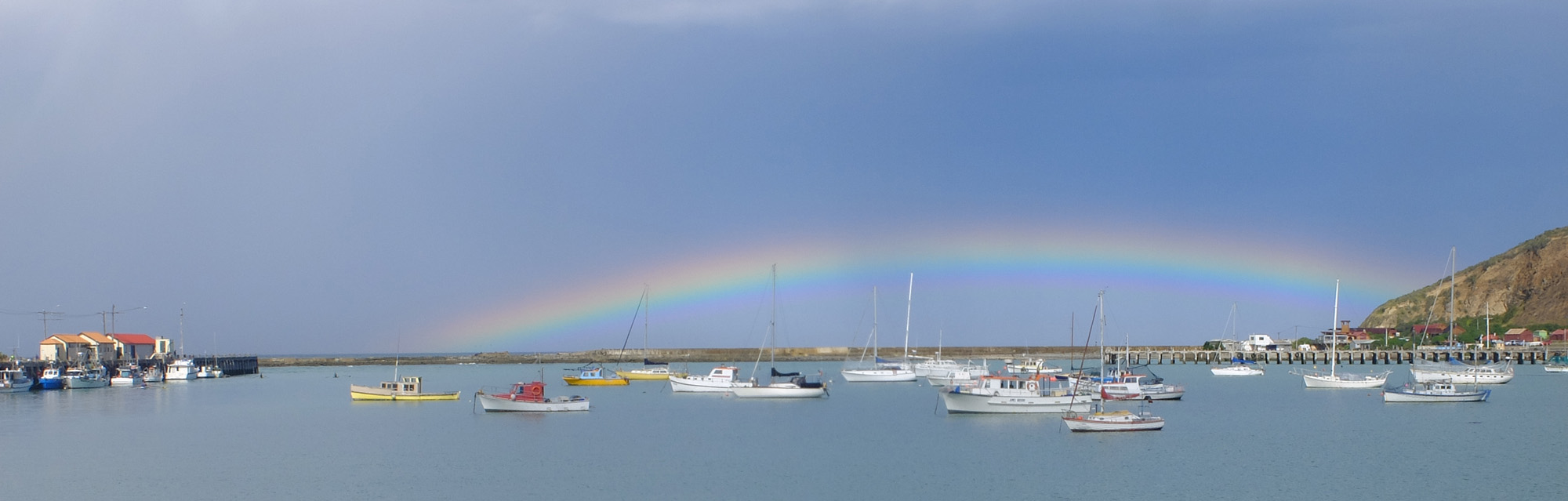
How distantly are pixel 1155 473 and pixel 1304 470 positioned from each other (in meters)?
5.04

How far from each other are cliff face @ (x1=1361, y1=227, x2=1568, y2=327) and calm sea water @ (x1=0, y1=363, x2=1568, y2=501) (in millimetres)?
84210

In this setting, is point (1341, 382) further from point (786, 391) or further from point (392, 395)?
point (392, 395)

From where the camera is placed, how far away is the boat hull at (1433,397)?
67750mm

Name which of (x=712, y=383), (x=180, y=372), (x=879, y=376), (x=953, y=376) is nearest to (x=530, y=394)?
(x=712, y=383)

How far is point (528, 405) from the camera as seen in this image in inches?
2478

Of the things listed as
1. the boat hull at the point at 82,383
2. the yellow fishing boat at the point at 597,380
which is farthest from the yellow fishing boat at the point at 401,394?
the boat hull at the point at 82,383

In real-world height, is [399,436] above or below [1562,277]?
below

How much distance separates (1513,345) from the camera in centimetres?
13088

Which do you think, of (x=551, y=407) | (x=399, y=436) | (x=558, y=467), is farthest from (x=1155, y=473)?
(x=551, y=407)

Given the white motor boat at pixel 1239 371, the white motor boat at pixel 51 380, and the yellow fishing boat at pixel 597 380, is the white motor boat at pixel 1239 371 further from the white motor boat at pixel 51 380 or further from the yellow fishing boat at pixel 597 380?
the white motor boat at pixel 51 380

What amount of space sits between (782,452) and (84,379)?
8454 centimetres

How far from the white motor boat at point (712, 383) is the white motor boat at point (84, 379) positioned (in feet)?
182

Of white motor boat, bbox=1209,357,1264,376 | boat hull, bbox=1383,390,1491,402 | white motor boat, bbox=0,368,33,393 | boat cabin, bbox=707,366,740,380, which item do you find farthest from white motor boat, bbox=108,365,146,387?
boat hull, bbox=1383,390,1491,402

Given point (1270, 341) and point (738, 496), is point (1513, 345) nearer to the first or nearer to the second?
point (1270, 341)
